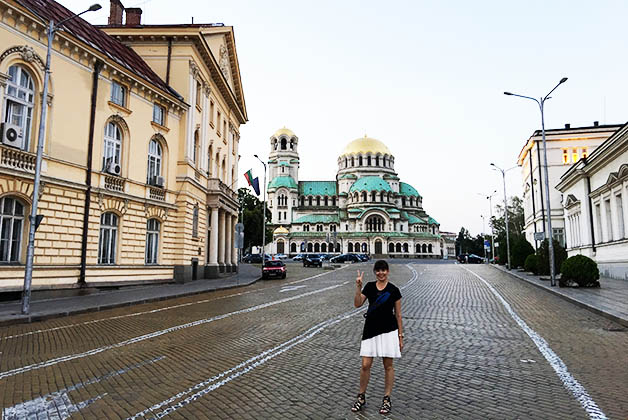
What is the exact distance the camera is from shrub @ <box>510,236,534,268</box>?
1537 inches

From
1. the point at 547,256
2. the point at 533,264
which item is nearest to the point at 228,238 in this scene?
the point at 533,264

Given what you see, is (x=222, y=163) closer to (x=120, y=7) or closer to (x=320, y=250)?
(x=120, y=7)

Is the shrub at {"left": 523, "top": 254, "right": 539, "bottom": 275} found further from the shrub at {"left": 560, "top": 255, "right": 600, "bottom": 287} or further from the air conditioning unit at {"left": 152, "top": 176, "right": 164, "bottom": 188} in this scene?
the air conditioning unit at {"left": 152, "top": 176, "right": 164, "bottom": 188}

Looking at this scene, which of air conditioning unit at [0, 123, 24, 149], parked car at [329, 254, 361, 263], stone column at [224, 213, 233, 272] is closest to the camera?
air conditioning unit at [0, 123, 24, 149]

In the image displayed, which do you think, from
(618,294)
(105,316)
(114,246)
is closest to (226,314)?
(105,316)

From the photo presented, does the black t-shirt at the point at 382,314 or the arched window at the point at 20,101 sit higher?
the arched window at the point at 20,101

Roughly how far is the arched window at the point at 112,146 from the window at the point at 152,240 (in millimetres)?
3750

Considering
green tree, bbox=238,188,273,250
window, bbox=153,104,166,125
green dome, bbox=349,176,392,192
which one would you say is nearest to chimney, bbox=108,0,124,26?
window, bbox=153,104,166,125

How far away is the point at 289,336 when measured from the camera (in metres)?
10.1

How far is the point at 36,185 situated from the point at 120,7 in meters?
21.8

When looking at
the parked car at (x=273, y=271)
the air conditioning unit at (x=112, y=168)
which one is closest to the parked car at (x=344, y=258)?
the parked car at (x=273, y=271)

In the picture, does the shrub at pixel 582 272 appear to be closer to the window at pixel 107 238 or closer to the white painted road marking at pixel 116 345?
the white painted road marking at pixel 116 345

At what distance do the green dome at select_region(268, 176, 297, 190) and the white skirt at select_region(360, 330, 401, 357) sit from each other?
10787 cm

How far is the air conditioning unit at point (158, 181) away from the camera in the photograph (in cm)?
2398
